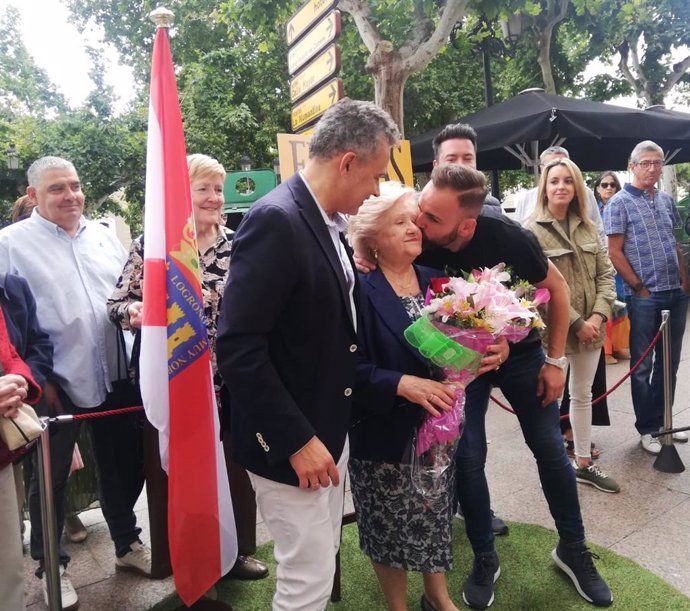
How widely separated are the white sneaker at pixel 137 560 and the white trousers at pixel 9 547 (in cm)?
87

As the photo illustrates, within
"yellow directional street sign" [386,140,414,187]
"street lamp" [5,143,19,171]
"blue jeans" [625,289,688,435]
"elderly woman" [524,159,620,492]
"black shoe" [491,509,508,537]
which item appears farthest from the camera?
"street lamp" [5,143,19,171]

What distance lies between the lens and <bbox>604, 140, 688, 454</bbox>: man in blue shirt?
4.08 m

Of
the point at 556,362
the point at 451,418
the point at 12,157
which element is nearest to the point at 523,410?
the point at 556,362

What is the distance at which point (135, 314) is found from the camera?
259cm

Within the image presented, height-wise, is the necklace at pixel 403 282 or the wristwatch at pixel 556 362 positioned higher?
the necklace at pixel 403 282

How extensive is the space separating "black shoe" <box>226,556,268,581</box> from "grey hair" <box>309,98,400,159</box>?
213cm

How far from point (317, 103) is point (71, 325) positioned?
2.57 m

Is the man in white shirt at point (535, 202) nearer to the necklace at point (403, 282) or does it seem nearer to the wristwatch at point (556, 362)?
the wristwatch at point (556, 362)

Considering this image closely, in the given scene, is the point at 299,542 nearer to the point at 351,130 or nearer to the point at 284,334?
the point at 284,334

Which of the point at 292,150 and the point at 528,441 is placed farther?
the point at 292,150

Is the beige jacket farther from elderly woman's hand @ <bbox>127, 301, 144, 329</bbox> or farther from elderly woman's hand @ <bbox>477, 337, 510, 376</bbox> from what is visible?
elderly woman's hand @ <bbox>127, 301, 144, 329</bbox>

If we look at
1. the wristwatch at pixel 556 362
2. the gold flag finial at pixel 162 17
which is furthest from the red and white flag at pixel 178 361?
the wristwatch at pixel 556 362

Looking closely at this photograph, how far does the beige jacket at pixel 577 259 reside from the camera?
139 inches

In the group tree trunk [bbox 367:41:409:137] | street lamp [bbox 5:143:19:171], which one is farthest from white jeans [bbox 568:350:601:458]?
street lamp [bbox 5:143:19:171]
